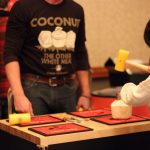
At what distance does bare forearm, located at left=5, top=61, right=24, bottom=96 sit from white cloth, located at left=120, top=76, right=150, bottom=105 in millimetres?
612

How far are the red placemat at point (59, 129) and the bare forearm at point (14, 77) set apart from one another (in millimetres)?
373

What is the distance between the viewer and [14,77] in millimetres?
2189

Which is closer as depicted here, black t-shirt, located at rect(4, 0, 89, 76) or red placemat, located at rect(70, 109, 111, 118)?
red placemat, located at rect(70, 109, 111, 118)

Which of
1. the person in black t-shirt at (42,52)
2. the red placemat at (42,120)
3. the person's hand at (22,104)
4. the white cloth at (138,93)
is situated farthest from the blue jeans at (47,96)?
the white cloth at (138,93)

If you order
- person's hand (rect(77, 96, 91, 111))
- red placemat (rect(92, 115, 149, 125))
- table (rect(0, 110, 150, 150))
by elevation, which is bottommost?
table (rect(0, 110, 150, 150))

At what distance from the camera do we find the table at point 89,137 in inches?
67.3

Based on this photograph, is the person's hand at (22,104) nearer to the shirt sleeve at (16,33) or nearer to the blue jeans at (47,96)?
the blue jeans at (47,96)

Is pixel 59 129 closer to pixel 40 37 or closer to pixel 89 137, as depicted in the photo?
pixel 89 137

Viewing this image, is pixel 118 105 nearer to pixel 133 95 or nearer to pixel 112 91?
pixel 133 95

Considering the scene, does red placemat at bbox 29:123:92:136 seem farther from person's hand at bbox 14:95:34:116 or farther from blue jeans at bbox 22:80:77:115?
blue jeans at bbox 22:80:77:115

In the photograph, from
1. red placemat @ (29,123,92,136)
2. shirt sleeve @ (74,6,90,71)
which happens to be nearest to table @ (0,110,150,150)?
red placemat @ (29,123,92,136)

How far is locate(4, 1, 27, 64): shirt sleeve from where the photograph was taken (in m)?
2.24

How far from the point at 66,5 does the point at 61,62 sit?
31 cm

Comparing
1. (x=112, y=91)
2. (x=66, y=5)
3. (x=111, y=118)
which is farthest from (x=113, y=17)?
(x=111, y=118)
